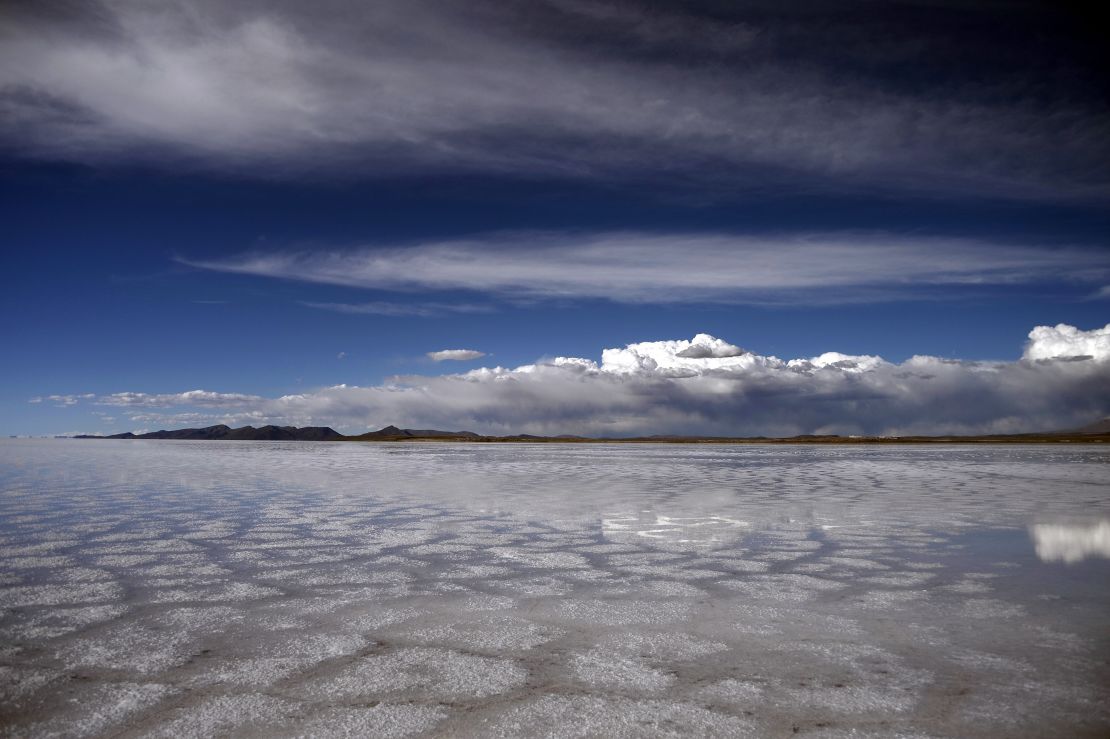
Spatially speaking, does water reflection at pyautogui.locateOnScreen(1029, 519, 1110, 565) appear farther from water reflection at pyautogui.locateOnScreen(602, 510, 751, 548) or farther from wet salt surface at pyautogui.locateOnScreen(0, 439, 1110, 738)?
water reflection at pyautogui.locateOnScreen(602, 510, 751, 548)

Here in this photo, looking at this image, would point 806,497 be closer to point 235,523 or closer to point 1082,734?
point 235,523

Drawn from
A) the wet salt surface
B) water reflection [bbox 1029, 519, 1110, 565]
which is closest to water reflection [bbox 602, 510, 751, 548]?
the wet salt surface

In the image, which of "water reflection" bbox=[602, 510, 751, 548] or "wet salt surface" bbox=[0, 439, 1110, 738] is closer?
"wet salt surface" bbox=[0, 439, 1110, 738]

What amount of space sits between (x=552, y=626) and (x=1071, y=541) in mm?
7154

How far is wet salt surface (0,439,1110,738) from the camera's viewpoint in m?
3.32

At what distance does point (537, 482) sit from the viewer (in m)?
18.7

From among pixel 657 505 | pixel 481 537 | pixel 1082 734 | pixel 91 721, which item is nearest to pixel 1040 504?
pixel 657 505

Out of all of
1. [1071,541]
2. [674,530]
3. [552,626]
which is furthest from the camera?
[674,530]

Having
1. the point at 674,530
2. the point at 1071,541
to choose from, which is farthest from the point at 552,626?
the point at 1071,541

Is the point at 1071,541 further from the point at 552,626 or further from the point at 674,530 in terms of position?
the point at 552,626

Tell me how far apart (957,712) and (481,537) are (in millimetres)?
6174

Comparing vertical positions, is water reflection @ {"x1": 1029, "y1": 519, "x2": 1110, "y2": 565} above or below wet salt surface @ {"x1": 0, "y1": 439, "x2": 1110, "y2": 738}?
below

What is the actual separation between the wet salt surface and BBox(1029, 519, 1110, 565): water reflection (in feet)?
0.20

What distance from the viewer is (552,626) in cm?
478
